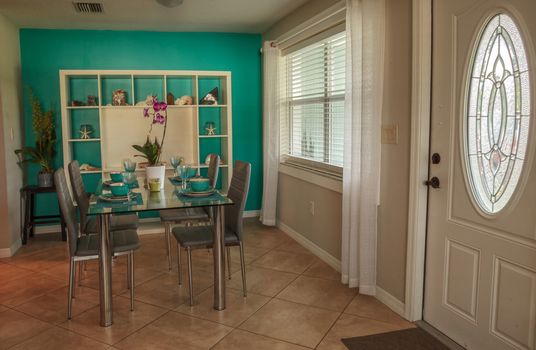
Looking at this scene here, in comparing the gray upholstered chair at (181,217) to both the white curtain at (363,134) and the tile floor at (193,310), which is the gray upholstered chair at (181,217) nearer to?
the tile floor at (193,310)

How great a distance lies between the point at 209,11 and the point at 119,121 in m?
1.74

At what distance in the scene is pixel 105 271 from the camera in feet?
A: 8.99

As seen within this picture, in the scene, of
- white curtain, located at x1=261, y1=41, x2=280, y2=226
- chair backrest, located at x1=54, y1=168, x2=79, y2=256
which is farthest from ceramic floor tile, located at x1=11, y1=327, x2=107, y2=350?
white curtain, located at x1=261, y1=41, x2=280, y2=226

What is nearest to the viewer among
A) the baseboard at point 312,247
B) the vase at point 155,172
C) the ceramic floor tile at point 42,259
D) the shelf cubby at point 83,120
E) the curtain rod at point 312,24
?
the vase at point 155,172

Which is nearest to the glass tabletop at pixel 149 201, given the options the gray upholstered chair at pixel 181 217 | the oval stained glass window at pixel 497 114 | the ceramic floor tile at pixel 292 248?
the gray upholstered chair at pixel 181 217

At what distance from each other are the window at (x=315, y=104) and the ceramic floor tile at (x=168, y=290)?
1.50m

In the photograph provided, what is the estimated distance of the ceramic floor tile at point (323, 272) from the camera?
143 inches

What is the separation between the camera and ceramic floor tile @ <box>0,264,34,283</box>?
3691mm

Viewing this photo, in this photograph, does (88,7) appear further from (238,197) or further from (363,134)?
(363,134)

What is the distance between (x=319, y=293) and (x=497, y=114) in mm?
1781

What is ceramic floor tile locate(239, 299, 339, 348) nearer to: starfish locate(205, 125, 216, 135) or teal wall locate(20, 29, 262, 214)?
starfish locate(205, 125, 216, 135)

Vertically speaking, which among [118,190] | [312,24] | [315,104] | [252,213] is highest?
[312,24]

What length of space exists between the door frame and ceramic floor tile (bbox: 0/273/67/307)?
2.67m

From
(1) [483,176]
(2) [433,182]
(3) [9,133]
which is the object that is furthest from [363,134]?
(3) [9,133]
